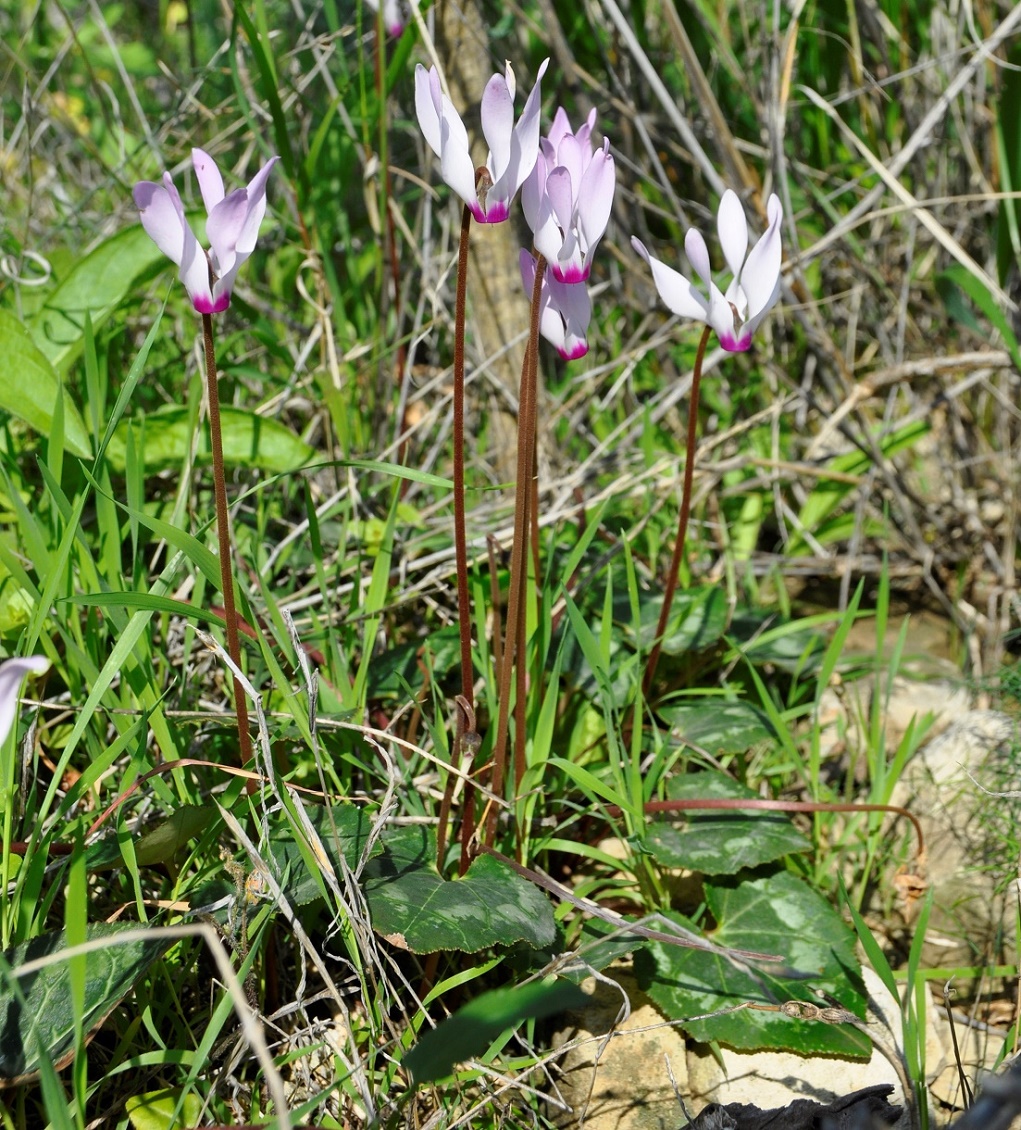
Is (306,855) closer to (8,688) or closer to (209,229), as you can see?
(8,688)

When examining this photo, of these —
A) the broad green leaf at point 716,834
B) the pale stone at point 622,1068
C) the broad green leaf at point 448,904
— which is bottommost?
the pale stone at point 622,1068

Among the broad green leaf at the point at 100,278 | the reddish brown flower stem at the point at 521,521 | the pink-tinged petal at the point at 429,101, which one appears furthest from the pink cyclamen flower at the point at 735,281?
the broad green leaf at the point at 100,278

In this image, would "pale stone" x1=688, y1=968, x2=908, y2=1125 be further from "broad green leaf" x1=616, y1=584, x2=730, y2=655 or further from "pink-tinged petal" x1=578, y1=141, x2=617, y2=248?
"pink-tinged petal" x1=578, y1=141, x2=617, y2=248

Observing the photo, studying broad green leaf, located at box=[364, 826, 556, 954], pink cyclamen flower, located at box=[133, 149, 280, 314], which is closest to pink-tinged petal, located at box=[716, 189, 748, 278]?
pink cyclamen flower, located at box=[133, 149, 280, 314]

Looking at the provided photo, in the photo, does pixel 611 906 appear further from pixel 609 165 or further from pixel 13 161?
pixel 13 161

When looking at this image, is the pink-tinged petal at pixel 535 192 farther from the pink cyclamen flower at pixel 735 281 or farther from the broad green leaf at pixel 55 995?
the broad green leaf at pixel 55 995

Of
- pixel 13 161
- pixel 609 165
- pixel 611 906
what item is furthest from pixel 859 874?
pixel 13 161
